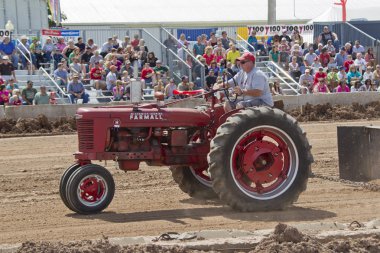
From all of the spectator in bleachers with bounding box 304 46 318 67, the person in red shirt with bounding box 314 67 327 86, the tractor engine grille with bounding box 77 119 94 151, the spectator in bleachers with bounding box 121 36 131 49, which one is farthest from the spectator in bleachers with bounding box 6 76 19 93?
the tractor engine grille with bounding box 77 119 94 151

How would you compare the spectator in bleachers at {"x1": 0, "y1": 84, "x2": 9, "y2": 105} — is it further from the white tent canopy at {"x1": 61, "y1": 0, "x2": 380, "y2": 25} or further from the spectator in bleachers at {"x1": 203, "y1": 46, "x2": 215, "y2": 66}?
the white tent canopy at {"x1": 61, "y1": 0, "x2": 380, "y2": 25}

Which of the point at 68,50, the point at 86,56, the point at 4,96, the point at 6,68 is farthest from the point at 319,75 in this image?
the point at 4,96

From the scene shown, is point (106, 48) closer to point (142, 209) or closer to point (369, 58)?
point (369, 58)

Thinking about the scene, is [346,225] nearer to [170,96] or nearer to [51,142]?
[51,142]

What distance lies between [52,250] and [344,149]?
5.59 m

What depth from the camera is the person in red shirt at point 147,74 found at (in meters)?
22.0

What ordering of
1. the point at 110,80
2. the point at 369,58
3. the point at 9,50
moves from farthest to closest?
the point at 369,58, the point at 9,50, the point at 110,80

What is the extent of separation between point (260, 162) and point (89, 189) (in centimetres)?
188

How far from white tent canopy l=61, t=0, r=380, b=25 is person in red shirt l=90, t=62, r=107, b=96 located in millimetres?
11847

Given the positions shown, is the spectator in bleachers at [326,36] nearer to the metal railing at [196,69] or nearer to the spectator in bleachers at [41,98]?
the metal railing at [196,69]

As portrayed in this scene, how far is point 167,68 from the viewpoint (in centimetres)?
2312

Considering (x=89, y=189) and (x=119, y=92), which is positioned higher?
(x=119, y=92)

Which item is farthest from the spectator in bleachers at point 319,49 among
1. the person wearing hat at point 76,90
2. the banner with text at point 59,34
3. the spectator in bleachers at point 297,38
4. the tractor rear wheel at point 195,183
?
the tractor rear wheel at point 195,183

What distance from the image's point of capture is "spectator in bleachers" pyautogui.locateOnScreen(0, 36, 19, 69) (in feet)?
71.0
